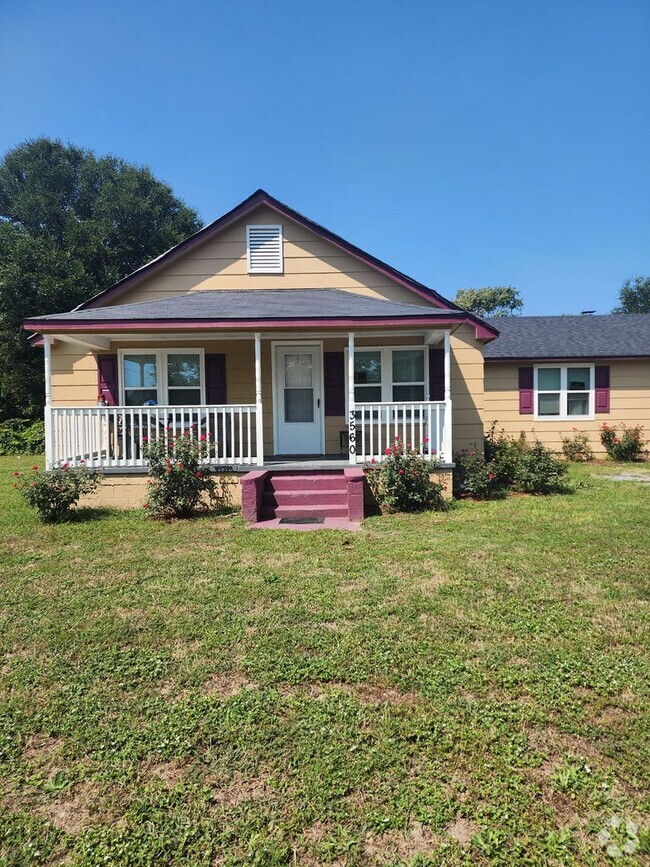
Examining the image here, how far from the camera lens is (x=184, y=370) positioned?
30.4 ft

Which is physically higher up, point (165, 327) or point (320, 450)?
point (165, 327)

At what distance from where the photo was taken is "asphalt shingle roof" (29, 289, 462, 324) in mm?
7281

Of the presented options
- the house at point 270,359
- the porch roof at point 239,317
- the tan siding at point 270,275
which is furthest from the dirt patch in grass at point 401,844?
the tan siding at point 270,275

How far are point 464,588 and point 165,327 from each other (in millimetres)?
5866

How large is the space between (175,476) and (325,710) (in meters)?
4.83

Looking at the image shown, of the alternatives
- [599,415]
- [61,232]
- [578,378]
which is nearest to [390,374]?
[578,378]

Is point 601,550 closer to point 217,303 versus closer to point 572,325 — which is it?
point 217,303

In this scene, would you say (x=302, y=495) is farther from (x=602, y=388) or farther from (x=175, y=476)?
(x=602, y=388)

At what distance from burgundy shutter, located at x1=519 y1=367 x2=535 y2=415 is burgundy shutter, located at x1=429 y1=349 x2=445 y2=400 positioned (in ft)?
18.0

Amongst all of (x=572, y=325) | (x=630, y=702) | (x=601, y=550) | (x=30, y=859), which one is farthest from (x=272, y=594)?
(x=572, y=325)

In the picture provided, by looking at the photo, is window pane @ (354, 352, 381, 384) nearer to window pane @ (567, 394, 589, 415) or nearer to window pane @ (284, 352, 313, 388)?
window pane @ (284, 352, 313, 388)

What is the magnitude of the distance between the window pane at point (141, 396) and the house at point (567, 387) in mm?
9182

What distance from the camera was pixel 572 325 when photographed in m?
15.3

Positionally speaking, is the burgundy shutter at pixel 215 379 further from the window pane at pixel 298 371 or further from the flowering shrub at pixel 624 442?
the flowering shrub at pixel 624 442
